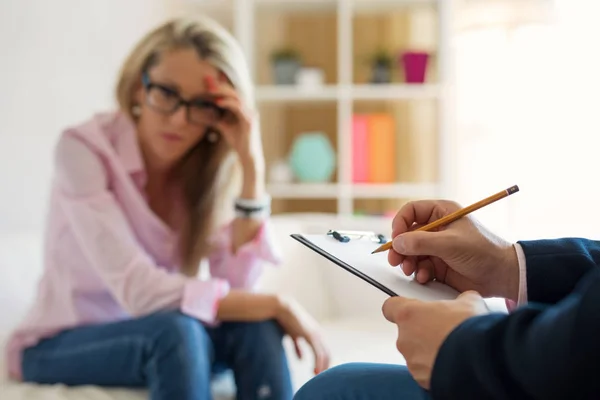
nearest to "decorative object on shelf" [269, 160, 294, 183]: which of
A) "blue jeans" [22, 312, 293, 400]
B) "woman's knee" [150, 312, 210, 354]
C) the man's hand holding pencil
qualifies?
"blue jeans" [22, 312, 293, 400]

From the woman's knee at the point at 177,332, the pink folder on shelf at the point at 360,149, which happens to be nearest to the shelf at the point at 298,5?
the pink folder on shelf at the point at 360,149

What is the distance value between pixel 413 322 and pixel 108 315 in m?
0.85

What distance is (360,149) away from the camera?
9.02ft

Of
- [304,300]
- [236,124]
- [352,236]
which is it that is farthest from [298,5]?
[352,236]

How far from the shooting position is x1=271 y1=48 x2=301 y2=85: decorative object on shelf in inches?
109

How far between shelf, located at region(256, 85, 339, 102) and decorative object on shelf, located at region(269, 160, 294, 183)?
27 cm

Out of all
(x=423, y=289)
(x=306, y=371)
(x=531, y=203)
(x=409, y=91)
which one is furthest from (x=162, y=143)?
(x=531, y=203)

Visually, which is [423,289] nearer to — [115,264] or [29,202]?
[115,264]

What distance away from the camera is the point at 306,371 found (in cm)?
150

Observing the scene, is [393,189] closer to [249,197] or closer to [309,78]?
[309,78]

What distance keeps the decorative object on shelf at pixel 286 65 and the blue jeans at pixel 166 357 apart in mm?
1682

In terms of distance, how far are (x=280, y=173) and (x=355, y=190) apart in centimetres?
30

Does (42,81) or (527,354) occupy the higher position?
(42,81)

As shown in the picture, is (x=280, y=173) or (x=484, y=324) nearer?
(x=484, y=324)
